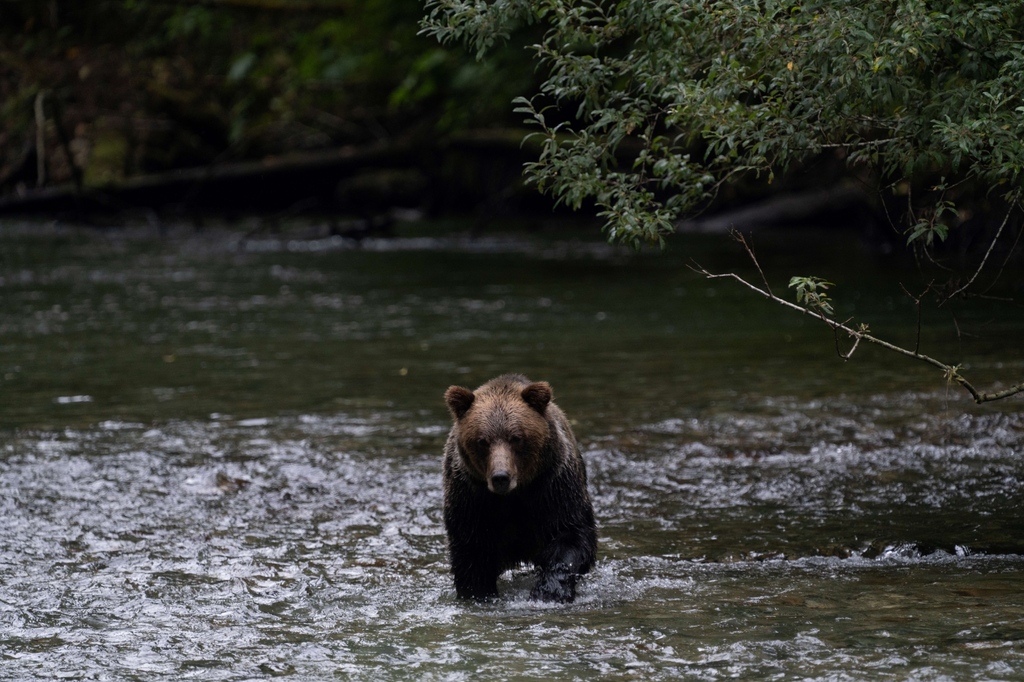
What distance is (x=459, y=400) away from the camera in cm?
668

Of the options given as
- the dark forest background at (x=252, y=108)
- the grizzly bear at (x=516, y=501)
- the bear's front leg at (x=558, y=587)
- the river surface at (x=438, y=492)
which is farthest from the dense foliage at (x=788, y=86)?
the dark forest background at (x=252, y=108)

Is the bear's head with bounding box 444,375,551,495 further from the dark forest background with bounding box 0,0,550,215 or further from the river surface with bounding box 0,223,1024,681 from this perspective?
the dark forest background with bounding box 0,0,550,215

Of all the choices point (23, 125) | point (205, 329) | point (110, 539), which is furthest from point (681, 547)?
point (23, 125)

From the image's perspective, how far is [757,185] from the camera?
31125mm

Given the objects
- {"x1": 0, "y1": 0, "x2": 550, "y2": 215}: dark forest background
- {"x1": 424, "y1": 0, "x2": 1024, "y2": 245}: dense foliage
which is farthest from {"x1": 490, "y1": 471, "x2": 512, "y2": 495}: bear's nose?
{"x1": 0, "y1": 0, "x2": 550, "y2": 215}: dark forest background

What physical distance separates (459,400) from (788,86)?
8.87 feet

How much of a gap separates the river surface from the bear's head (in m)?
0.74

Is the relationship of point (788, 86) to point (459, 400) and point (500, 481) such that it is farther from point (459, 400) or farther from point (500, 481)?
point (500, 481)

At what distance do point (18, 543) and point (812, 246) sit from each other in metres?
21.0

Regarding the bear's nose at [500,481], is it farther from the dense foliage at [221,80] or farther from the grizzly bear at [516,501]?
the dense foliage at [221,80]

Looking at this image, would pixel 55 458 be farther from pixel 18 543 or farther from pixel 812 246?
pixel 812 246

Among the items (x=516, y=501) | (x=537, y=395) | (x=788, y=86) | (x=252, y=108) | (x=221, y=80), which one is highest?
(x=221, y=80)

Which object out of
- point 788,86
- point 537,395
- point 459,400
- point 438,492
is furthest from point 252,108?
point 537,395

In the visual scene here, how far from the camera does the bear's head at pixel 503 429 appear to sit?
639 centimetres
